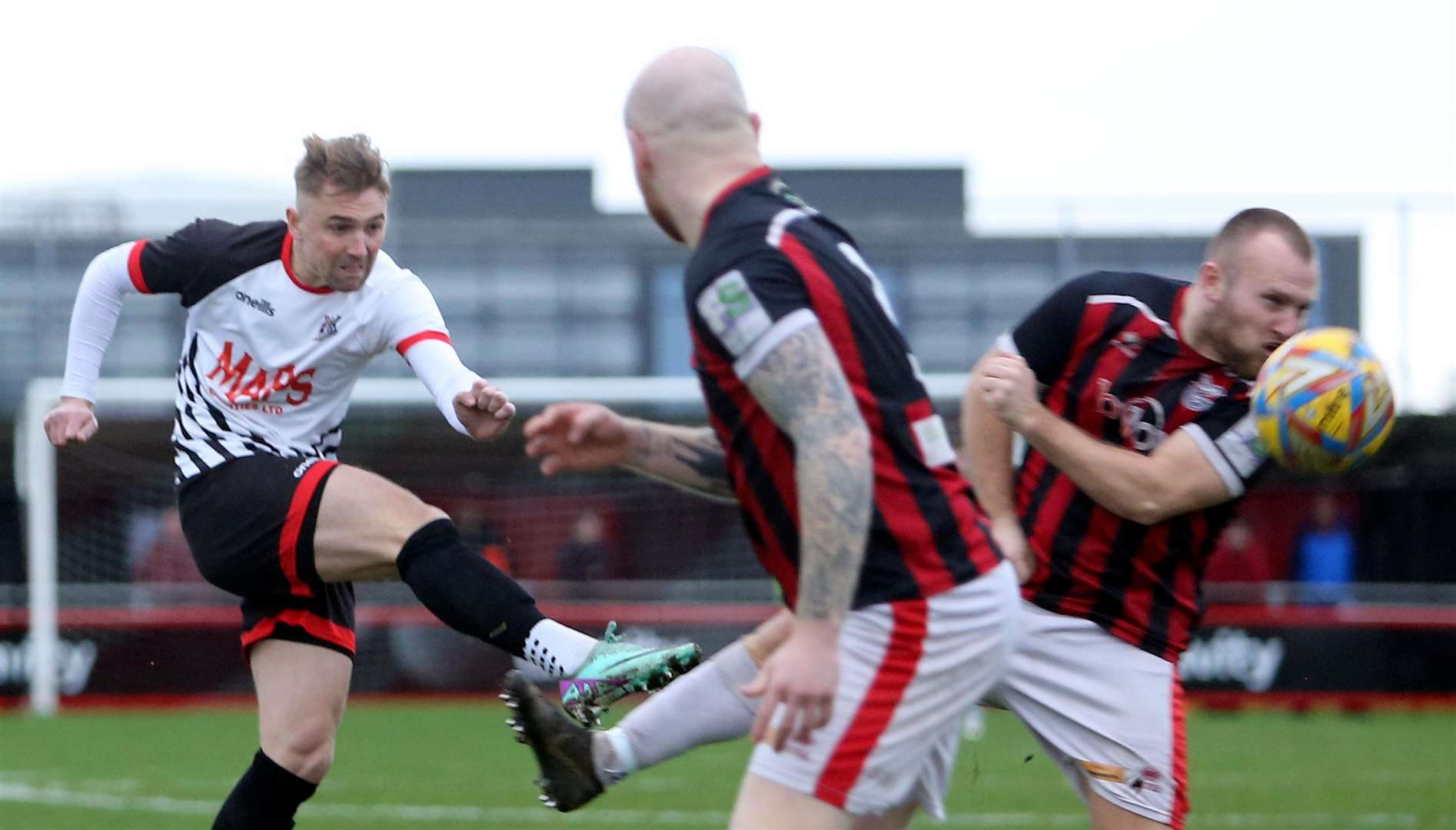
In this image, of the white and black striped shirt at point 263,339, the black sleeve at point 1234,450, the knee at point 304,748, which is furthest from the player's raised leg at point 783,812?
the knee at point 304,748

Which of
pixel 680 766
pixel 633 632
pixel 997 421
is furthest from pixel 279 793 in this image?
pixel 633 632

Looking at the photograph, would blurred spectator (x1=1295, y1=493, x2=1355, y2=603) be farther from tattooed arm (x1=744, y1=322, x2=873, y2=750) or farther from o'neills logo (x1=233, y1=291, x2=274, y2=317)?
tattooed arm (x1=744, y1=322, x2=873, y2=750)

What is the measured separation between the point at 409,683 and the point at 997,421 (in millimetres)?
12627

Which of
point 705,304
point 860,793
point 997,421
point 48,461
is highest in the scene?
point 705,304

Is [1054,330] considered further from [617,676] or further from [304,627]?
[304,627]

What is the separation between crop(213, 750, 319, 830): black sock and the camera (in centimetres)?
541

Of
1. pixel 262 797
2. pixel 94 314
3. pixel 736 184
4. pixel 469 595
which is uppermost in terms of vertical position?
pixel 736 184

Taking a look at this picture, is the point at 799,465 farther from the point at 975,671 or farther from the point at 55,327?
the point at 55,327

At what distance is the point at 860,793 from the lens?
363 cm

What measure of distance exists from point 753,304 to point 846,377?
0.81ft

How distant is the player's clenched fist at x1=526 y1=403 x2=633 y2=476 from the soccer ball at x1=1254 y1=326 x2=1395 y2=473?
1.63 metres

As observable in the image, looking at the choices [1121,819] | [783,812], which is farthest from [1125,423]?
[783,812]

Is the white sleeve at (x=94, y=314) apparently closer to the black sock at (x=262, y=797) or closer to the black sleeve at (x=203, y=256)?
the black sleeve at (x=203, y=256)

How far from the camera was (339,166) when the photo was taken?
518 cm
